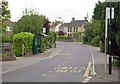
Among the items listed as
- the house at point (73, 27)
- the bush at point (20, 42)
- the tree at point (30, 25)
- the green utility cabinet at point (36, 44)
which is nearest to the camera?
the bush at point (20, 42)

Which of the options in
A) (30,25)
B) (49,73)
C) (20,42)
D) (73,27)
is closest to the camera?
(49,73)

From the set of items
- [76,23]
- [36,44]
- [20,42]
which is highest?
[76,23]

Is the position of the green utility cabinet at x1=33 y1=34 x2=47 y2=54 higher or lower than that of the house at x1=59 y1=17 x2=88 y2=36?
lower

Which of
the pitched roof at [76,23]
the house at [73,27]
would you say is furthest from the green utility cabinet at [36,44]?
the pitched roof at [76,23]

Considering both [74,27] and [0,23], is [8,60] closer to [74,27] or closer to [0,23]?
[0,23]

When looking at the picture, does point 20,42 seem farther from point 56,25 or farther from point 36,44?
point 56,25

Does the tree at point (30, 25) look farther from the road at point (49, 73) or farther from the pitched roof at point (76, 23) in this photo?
the pitched roof at point (76, 23)

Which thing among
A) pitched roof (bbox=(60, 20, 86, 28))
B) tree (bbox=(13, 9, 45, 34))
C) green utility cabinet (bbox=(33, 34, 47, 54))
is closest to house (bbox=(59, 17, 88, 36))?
pitched roof (bbox=(60, 20, 86, 28))

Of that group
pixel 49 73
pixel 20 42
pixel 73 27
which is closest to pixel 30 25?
pixel 20 42

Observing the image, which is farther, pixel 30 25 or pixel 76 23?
pixel 76 23

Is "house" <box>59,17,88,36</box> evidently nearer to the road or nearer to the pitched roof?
the pitched roof

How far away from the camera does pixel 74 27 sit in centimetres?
15562

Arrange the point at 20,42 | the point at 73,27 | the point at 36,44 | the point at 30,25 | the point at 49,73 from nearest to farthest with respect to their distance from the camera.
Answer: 1. the point at 49,73
2. the point at 20,42
3. the point at 36,44
4. the point at 30,25
5. the point at 73,27

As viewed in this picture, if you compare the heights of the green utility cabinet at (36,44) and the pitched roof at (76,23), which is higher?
the pitched roof at (76,23)
